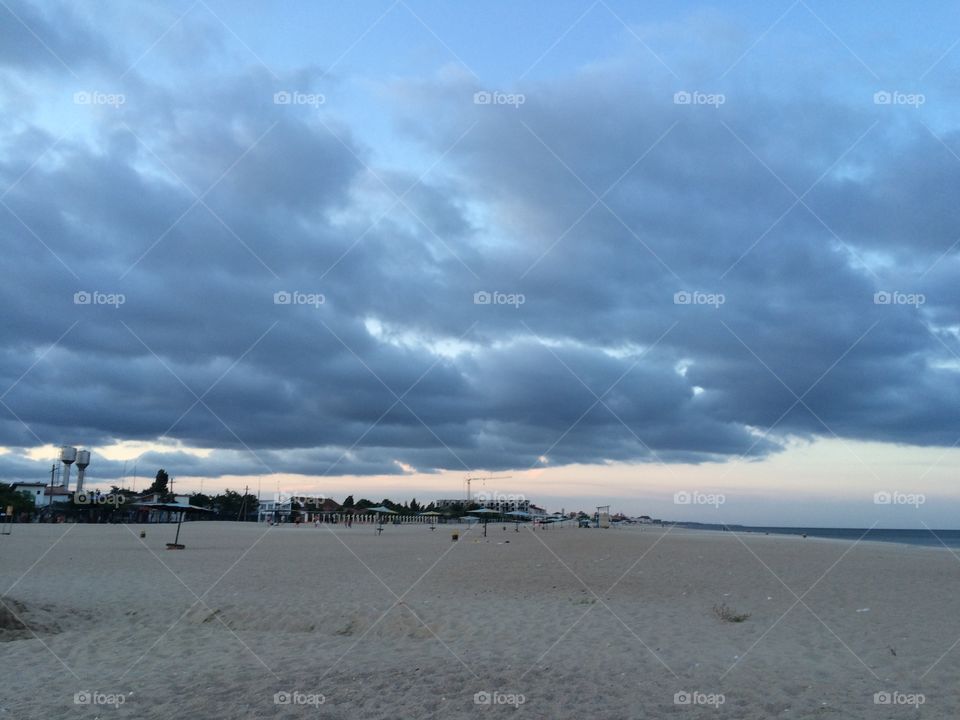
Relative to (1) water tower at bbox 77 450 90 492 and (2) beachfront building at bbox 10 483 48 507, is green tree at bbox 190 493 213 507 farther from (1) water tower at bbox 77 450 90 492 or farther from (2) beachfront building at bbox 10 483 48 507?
(1) water tower at bbox 77 450 90 492

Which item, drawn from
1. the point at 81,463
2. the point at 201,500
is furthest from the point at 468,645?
the point at 201,500

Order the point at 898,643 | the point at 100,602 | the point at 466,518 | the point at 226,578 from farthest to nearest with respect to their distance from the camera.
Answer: the point at 466,518, the point at 226,578, the point at 100,602, the point at 898,643

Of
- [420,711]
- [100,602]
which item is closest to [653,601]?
[420,711]

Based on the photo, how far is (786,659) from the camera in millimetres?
8883

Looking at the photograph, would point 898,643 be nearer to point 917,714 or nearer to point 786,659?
point 786,659

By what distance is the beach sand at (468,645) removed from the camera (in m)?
7.05

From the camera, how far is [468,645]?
950 centimetres

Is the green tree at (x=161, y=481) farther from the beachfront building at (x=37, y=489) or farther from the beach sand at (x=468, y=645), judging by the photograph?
the beach sand at (x=468, y=645)

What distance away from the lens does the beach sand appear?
7.05 m

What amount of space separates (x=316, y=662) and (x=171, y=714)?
81.1 inches

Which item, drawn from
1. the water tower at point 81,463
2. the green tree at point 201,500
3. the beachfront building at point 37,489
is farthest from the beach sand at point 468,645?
the beachfront building at point 37,489

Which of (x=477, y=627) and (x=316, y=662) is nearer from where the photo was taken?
(x=316, y=662)

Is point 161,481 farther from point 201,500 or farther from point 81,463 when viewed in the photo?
point 81,463

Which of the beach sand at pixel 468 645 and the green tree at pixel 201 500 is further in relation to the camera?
the green tree at pixel 201 500
